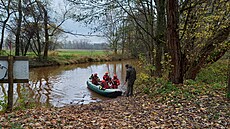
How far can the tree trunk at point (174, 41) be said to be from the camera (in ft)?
28.4

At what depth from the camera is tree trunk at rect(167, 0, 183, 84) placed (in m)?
8.65

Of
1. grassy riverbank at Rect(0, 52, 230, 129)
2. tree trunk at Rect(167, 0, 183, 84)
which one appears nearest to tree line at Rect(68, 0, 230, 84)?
tree trunk at Rect(167, 0, 183, 84)

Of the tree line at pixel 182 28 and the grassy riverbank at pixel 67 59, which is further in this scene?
the grassy riverbank at pixel 67 59

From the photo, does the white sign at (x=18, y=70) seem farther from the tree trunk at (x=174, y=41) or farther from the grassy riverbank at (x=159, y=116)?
the tree trunk at (x=174, y=41)

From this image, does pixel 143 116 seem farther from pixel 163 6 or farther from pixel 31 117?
pixel 163 6

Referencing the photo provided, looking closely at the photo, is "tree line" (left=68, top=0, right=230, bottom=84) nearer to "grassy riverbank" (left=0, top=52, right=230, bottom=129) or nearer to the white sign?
"grassy riverbank" (left=0, top=52, right=230, bottom=129)

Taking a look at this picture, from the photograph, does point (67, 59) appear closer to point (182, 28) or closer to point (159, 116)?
point (182, 28)

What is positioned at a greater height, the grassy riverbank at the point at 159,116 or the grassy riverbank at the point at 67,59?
the grassy riverbank at the point at 67,59

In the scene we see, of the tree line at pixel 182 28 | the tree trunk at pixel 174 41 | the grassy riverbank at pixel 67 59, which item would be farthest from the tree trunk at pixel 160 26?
the grassy riverbank at pixel 67 59

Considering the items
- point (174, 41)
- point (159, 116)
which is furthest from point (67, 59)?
point (159, 116)

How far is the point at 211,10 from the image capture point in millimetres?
9969

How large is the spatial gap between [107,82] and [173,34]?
7.14 meters

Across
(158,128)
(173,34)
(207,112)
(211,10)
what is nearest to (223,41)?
(211,10)

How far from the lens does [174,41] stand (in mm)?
8992
